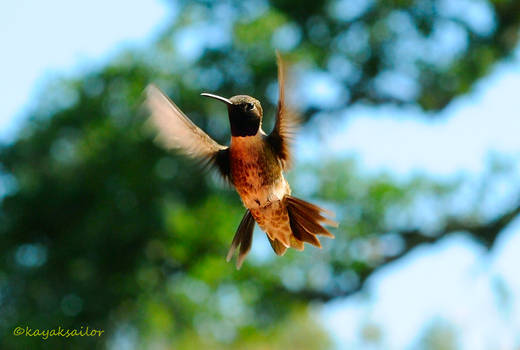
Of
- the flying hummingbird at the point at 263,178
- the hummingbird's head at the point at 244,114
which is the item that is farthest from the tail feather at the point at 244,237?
the hummingbird's head at the point at 244,114

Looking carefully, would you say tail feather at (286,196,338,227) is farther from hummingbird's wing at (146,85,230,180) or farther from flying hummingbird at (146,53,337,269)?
hummingbird's wing at (146,85,230,180)

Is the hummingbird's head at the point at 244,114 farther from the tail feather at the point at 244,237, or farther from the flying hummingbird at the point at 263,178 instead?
the tail feather at the point at 244,237

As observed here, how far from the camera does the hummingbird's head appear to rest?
0.67 m

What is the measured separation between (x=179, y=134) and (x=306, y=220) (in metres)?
0.19

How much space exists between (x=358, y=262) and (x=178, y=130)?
305cm

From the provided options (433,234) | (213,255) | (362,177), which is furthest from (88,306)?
(433,234)

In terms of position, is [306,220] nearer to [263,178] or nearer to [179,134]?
[263,178]

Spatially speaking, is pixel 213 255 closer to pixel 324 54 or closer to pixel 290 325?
pixel 290 325

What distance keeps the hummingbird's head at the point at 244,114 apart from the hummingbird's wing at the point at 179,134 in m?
0.10

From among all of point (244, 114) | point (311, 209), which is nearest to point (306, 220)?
point (311, 209)

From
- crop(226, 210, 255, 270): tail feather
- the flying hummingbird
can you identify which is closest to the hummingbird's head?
the flying hummingbird

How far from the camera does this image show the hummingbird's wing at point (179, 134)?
79 cm

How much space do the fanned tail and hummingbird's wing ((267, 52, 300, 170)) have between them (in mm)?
50

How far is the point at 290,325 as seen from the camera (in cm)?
411
